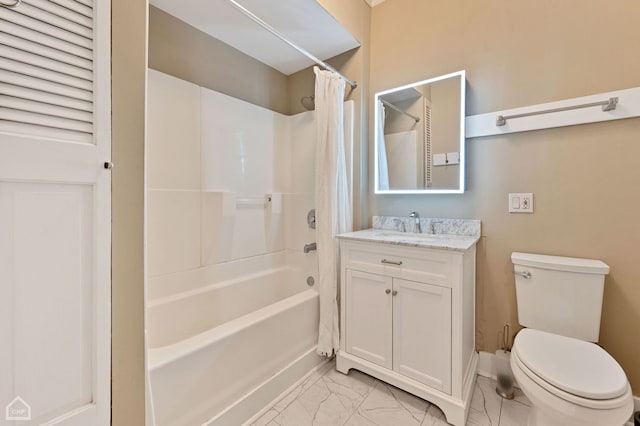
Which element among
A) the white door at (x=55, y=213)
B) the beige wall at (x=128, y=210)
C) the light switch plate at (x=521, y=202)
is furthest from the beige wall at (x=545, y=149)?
the white door at (x=55, y=213)

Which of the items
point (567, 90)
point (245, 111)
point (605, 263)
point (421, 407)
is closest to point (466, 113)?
point (567, 90)

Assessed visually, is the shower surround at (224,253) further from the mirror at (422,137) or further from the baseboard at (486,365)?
the baseboard at (486,365)

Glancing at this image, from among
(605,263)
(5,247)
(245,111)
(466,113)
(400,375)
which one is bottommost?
(400,375)

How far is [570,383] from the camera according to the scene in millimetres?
999

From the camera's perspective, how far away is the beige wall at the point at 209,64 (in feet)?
5.79

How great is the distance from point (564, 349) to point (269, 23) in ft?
8.30

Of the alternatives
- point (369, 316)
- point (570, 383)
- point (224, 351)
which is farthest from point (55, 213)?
point (570, 383)

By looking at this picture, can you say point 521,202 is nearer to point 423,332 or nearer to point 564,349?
point 564,349

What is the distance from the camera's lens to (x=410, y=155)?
6.64 feet

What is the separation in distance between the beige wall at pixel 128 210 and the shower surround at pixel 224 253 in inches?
6.5

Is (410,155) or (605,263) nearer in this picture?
(605,263)

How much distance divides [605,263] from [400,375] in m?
1.25

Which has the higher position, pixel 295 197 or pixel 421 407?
pixel 295 197

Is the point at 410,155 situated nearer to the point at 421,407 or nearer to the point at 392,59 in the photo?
the point at 392,59
